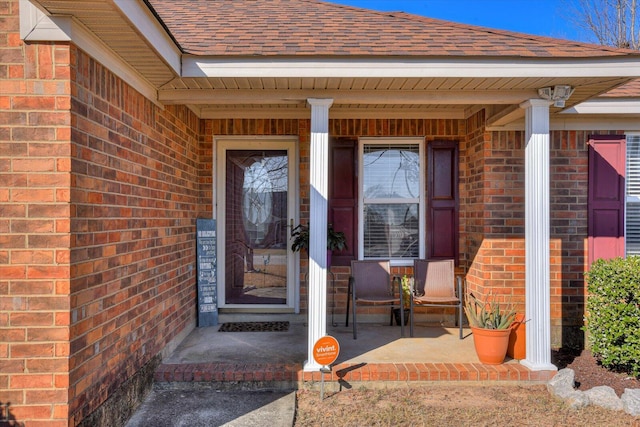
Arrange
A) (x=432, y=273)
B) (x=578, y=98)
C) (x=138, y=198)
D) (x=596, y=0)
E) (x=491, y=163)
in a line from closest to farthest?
(x=138, y=198) < (x=578, y=98) < (x=491, y=163) < (x=432, y=273) < (x=596, y=0)

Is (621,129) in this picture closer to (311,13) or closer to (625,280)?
(625,280)

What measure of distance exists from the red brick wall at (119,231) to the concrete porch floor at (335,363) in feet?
1.10

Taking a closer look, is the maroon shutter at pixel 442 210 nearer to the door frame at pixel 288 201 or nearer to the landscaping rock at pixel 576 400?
the door frame at pixel 288 201

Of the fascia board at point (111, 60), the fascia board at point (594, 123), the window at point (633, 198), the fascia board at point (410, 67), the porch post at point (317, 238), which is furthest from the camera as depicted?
the window at point (633, 198)

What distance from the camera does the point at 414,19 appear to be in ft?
14.4

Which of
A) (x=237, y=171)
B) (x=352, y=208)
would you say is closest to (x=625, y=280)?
(x=352, y=208)

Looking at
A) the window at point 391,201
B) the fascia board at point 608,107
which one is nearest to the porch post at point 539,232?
the fascia board at point 608,107

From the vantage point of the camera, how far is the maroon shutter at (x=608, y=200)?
4879 mm

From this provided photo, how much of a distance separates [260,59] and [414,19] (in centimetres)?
185

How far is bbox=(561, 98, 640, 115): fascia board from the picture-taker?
4.55 meters

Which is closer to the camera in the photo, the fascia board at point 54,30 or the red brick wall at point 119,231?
the fascia board at point 54,30

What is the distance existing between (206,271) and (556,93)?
157 inches

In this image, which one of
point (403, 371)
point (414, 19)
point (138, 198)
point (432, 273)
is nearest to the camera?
point (138, 198)

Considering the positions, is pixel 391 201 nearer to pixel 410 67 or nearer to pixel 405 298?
pixel 405 298
